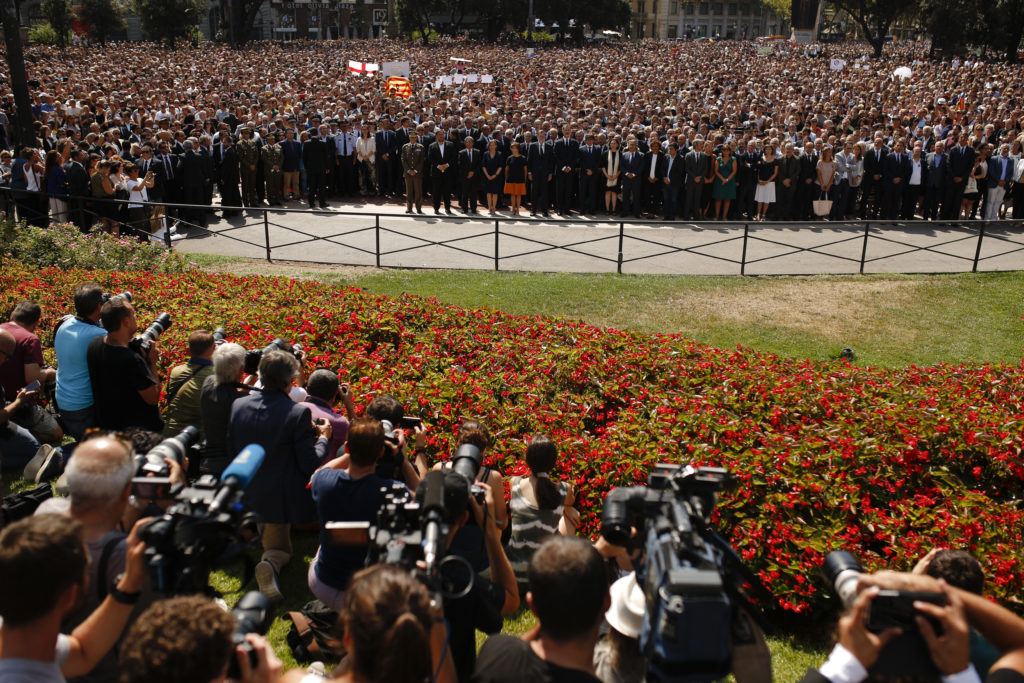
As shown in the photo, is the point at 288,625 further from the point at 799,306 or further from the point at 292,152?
the point at 292,152

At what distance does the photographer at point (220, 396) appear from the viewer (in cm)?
534

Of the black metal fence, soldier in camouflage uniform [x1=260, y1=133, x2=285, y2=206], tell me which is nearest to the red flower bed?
the black metal fence

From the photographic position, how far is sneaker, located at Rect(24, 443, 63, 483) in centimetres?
656

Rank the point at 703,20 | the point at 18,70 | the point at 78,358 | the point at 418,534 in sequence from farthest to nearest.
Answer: the point at 703,20 → the point at 18,70 → the point at 78,358 → the point at 418,534

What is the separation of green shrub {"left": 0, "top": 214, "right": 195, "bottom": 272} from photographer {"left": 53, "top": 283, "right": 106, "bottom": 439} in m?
5.54

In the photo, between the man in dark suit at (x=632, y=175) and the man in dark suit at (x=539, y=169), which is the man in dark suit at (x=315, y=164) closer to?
the man in dark suit at (x=539, y=169)

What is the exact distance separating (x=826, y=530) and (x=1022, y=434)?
2299 millimetres

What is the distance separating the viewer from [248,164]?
696 inches

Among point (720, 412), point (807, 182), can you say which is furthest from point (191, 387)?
point (807, 182)

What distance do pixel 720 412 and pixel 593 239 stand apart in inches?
323

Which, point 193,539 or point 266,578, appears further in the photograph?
point 266,578

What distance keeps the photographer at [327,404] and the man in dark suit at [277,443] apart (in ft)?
Result: 0.51

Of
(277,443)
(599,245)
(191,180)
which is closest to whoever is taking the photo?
(277,443)

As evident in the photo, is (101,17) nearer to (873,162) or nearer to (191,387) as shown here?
(873,162)
